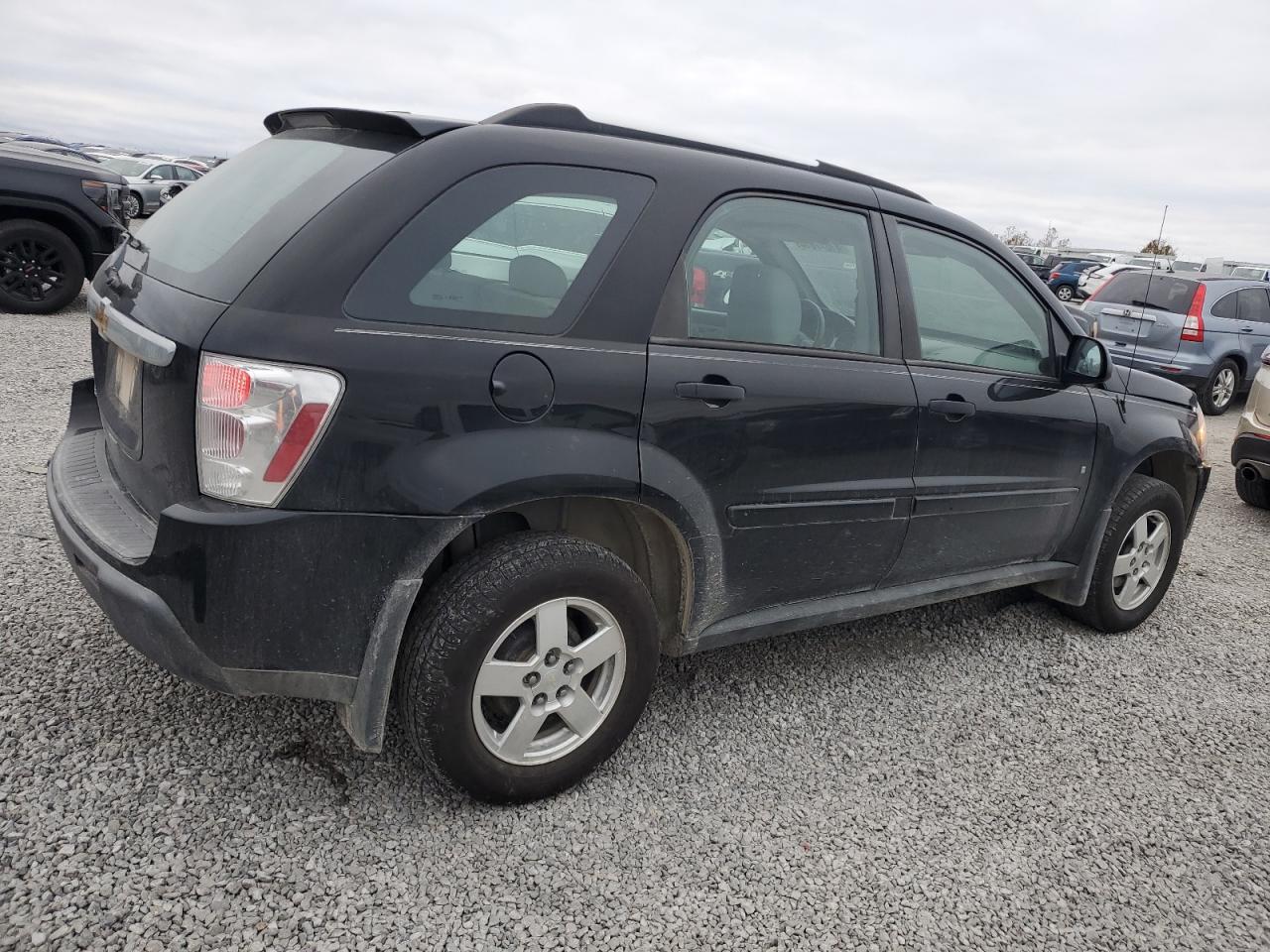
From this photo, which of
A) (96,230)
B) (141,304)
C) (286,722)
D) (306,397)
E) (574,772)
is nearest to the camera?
(306,397)

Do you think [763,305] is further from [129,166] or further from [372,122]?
[129,166]

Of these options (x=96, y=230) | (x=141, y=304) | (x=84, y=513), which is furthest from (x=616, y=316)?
(x=96, y=230)

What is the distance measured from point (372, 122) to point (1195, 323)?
425 inches

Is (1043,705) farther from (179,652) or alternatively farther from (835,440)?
(179,652)

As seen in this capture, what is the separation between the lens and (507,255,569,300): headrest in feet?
7.82

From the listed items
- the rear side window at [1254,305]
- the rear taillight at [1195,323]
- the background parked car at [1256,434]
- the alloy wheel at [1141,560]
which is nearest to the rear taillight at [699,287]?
the alloy wheel at [1141,560]

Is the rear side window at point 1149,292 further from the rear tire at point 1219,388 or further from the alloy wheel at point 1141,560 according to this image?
the alloy wheel at point 1141,560

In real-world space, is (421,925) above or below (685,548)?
below

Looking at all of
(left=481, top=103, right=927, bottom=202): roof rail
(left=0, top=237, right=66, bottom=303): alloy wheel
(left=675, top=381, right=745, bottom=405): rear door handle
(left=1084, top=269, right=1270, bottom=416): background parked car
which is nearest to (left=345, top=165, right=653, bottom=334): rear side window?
(left=481, top=103, right=927, bottom=202): roof rail

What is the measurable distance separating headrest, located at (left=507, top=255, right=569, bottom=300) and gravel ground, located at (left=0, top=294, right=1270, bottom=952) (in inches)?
53.4

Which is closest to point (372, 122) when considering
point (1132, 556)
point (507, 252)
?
point (507, 252)

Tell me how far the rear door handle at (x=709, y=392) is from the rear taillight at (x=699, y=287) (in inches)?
9.4

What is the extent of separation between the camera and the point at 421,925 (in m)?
2.15

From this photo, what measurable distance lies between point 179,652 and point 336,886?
64 centimetres
